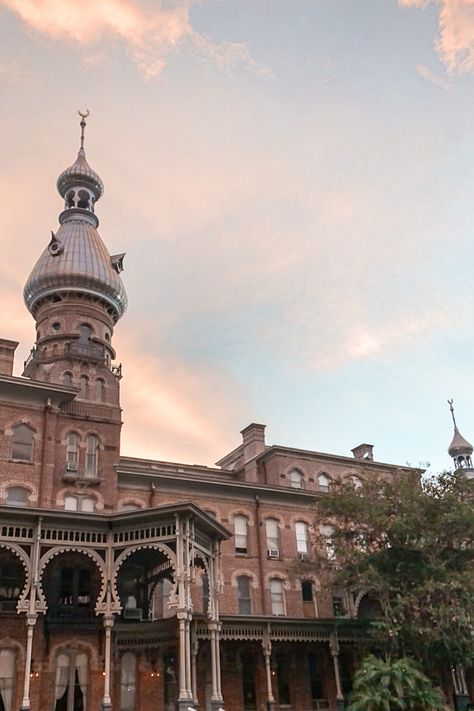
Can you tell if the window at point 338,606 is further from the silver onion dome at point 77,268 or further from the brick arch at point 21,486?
the silver onion dome at point 77,268

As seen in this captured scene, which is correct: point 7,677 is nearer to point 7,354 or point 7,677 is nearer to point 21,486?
point 21,486

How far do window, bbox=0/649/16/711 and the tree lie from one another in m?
14.3

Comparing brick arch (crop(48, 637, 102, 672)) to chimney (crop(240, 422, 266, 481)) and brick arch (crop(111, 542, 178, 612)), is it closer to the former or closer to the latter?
brick arch (crop(111, 542, 178, 612))

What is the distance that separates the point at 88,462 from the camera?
3334 cm

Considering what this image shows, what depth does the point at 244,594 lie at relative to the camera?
121ft

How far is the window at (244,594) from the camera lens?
3634cm

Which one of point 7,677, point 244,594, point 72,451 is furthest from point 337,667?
point 72,451

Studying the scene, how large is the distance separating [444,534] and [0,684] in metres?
20.0

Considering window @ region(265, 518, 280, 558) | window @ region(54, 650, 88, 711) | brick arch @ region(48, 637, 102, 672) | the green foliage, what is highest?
window @ region(265, 518, 280, 558)

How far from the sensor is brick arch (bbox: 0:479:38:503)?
98.2ft

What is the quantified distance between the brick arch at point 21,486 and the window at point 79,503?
1.72 metres

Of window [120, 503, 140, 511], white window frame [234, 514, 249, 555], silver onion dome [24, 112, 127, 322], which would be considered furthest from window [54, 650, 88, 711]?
silver onion dome [24, 112, 127, 322]

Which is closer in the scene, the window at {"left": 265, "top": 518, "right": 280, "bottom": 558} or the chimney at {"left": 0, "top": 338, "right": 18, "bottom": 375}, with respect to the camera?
the chimney at {"left": 0, "top": 338, "right": 18, "bottom": 375}

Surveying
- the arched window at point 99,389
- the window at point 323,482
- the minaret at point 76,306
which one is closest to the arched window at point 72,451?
the arched window at point 99,389
